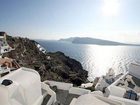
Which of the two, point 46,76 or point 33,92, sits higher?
point 33,92

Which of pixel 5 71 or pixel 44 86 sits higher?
pixel 5 71

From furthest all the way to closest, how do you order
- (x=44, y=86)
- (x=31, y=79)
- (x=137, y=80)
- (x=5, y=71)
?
(x=137, y=80), (x=44, y=86), (x=5, y=71), (x=31, y=79)

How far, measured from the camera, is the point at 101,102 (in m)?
13.8

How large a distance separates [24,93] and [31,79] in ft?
4.80

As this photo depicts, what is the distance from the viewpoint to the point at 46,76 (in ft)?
159

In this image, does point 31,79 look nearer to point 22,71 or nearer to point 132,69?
point 22,71

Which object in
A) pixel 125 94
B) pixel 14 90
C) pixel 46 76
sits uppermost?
pixel 14 90

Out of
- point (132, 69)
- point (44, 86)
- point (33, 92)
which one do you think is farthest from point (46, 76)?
point (33, 92)

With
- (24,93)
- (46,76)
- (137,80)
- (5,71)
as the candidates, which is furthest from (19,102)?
(46,76)

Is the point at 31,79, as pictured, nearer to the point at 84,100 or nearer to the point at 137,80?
the point at 84,100

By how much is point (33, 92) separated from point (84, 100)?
3.75 metres

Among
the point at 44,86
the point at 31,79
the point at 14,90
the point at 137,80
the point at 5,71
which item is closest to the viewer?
the point at 14,90

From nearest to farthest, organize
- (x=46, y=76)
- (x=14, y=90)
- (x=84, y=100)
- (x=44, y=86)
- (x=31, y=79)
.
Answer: (x=14, y=90) < (x=84, y=100) < (x=31, y=79) < (x=44, y=86) < (x=46, y=76)

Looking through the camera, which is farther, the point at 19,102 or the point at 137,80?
the point at 137,80
